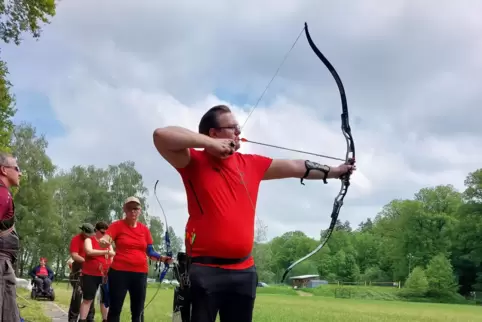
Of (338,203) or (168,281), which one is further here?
(168,281)

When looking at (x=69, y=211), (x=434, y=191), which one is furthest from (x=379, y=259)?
(x=69, y=211)

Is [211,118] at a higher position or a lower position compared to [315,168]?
higher

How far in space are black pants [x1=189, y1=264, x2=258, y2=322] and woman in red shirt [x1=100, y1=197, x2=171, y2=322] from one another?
3.14 metres

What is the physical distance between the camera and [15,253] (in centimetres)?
442

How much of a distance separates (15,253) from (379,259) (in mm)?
66561

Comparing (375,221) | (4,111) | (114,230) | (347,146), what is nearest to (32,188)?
(4,111)

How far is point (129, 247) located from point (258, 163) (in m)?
3.50

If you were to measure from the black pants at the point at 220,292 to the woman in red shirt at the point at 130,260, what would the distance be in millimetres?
3137

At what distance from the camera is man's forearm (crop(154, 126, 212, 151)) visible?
2.77 m

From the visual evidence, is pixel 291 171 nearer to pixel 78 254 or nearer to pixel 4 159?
pixel 4 159

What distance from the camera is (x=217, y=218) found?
2.89 metres

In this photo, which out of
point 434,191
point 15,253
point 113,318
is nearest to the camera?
point 15,253

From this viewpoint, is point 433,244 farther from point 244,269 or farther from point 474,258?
point 244,269

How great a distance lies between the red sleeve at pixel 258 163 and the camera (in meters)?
3.22
